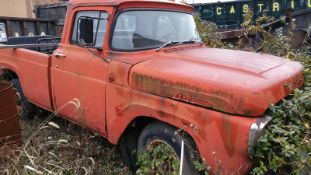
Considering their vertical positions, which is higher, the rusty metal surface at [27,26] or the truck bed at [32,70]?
the rusty metal surface at [27,26]

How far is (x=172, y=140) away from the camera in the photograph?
3.52 meters

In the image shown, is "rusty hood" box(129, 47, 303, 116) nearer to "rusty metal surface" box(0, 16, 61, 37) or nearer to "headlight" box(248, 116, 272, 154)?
"headlight" box(248, 116, 272, 154)

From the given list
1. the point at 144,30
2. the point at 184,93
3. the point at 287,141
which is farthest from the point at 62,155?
the point at 287,141

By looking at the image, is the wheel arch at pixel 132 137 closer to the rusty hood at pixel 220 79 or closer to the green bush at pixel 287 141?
the rusty hood at pixel 220 79

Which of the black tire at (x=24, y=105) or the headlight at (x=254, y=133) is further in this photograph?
the black tire at (x=24, y=105)

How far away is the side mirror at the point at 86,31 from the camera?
4.31 meters

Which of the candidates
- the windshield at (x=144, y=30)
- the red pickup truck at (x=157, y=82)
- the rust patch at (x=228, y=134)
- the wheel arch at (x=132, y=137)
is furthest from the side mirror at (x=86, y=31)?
the rust patch at (x=228, y=134)

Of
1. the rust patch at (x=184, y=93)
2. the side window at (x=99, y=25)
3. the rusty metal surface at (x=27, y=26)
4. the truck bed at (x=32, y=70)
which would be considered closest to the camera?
the rust patch at (x=184, y=93)

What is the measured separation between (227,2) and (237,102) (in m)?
9.30

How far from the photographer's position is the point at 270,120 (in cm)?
309

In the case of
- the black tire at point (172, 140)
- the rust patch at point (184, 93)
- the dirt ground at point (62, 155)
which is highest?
the rust patch at point (184, 93)

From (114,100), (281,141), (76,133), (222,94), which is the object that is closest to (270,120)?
(281,141)

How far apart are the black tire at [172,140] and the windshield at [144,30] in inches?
38.8

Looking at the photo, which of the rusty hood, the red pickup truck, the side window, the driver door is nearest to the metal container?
the driver door
